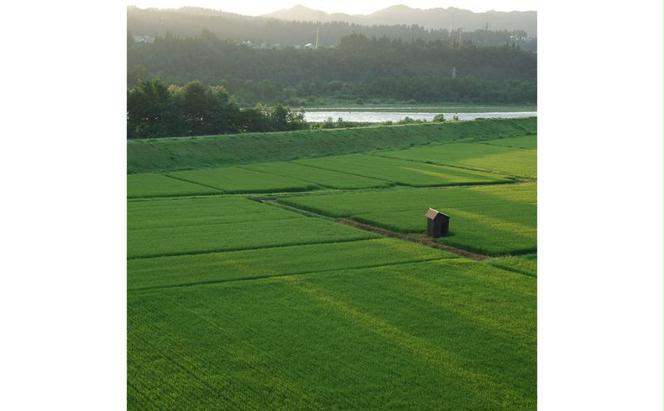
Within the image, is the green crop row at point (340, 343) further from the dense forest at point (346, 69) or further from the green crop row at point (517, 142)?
the dense forest at point (346, 69)

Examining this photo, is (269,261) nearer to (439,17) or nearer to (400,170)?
(400,170)

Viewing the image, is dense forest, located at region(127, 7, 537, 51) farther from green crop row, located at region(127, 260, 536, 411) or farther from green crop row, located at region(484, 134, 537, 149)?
green crop row, located at region(127, 260, 536, 411)

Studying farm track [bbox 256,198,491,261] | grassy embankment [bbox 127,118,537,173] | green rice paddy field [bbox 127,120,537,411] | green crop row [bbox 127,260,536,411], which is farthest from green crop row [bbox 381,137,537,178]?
green crop row [bbox 127,260,536,411]
